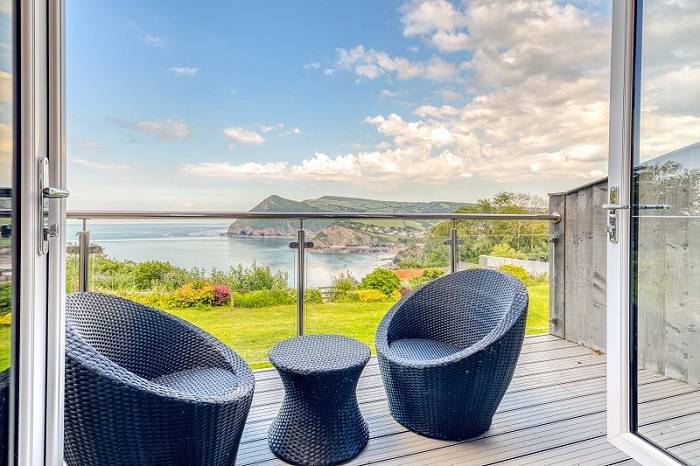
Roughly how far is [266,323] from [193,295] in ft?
1.80

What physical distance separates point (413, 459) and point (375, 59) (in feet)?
13.8

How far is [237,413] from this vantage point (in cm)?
156

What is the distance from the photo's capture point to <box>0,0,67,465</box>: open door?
1.05 meters

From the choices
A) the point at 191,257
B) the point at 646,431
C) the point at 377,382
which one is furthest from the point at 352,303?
the point at 646,431

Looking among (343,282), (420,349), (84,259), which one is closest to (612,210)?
(420,349)

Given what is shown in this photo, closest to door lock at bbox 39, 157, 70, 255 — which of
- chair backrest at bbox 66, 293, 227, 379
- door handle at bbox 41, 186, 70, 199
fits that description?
door handle at bbox 41, 186, 70, 199

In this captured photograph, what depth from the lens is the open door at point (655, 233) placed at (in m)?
1.64

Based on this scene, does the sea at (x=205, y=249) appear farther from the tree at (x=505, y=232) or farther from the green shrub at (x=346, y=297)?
the tree at (x=505, y=232)

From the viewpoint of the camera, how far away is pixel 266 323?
2.97m

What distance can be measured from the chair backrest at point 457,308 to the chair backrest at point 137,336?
→ 1.04 meters

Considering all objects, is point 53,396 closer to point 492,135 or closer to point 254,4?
point 254,4

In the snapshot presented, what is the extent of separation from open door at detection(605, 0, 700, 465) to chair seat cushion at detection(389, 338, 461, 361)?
766 millimetres

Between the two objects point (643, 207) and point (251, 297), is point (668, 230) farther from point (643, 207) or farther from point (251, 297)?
point (251, 297)

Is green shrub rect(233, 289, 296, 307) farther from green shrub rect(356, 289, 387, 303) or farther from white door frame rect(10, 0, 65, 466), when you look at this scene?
white door frame rect(10, 0, 65, 466)
